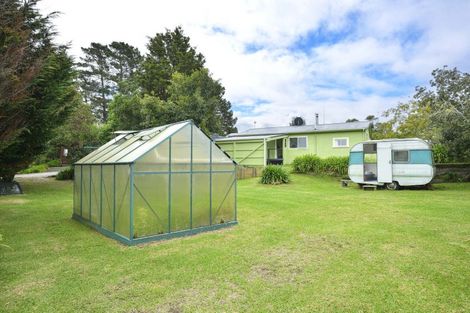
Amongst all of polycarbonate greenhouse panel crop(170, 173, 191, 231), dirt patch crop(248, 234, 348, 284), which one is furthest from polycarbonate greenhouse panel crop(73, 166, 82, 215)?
dirt patch crop(248, 234, 348, 284)

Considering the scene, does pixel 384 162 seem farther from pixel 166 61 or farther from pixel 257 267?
pixel 166 61

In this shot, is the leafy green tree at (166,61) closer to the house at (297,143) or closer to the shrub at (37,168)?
the house at (297,143)

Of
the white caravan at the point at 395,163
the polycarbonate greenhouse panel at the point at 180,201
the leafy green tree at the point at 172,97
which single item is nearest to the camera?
the polycarbonate greenhouse panel at the point at 180,201

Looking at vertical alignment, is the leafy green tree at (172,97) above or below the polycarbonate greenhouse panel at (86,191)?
above

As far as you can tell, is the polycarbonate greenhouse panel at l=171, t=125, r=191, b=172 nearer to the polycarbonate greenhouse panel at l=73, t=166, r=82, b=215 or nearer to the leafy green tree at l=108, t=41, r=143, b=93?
the polycarbonate greenhouse panel at l=73, t=166, r=82, b=215

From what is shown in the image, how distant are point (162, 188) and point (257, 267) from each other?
287cm

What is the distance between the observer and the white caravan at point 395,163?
14.2 metres

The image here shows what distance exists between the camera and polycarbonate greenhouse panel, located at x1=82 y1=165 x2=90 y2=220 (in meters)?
8.57

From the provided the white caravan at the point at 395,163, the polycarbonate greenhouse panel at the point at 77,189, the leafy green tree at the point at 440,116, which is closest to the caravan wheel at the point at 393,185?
the white caravan at the point at 395,163

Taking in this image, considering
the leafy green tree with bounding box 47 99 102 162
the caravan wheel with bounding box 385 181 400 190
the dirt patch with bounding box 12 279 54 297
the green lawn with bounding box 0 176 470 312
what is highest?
the leafy green tree with bounding box 47 99 102 162

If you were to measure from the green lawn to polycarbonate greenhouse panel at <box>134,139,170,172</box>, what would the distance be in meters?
1.65

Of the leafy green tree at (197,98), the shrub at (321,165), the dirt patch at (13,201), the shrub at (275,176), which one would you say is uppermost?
the leafy green tree at (197,98)

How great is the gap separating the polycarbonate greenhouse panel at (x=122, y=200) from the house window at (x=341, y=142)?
60.6ft

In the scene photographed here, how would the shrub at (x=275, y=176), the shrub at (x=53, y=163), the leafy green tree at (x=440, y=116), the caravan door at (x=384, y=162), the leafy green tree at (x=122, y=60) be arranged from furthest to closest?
1. the leafy green tree at (x=122, y=60)
2. the shrub at (x=53, y=163)
3. the shrub at (x=275, y=176)
4. the caravan door at (x=384, y=162)
5. the leafy green tree at (x=440, y=116)
